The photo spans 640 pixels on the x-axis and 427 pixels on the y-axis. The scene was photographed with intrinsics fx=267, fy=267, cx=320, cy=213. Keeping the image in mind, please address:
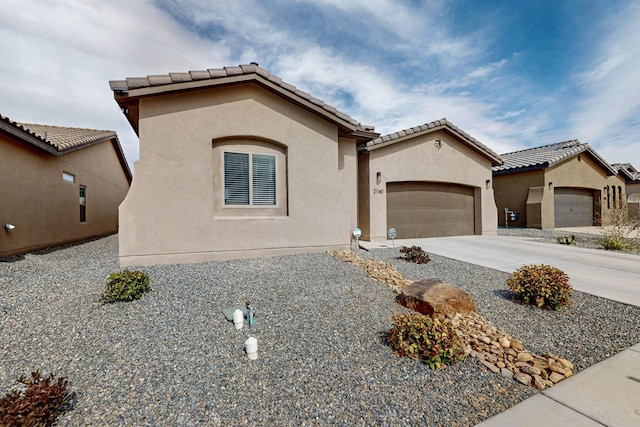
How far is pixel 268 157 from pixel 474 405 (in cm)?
698

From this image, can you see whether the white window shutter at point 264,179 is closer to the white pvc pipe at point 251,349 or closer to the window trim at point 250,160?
the window trim at point 250,160

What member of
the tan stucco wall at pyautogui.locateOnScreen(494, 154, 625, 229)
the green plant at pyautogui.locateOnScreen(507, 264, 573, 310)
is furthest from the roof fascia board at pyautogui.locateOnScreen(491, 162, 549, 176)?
the green plant at pyautogui.locateOnScreen(507, 264, 573, 310)

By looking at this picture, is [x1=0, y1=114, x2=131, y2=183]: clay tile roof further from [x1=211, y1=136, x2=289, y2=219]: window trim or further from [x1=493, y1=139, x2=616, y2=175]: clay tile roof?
[x1=493, y1=139, x2=616, y2=175]: clay tile roof

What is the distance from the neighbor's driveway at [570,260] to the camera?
5.50m

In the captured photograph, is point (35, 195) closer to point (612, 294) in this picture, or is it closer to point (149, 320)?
point (149, 320)

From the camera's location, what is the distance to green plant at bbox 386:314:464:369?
3191 mm

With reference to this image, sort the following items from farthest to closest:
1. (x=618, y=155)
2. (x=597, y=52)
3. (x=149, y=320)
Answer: (x=618, y=155) → (x=597, y=52) → (x=149, y=320)

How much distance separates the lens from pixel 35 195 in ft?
29.1

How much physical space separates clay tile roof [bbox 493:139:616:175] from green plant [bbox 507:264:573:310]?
1396 centimetres

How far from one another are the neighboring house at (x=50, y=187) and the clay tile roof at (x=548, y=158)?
22515mm

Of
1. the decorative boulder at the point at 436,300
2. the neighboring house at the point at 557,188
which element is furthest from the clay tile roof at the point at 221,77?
the neighboring house at the point at 557,188

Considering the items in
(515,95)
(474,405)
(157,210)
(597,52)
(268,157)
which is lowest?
(474,405)

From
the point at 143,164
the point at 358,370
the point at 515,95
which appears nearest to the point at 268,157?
the point at 143,164

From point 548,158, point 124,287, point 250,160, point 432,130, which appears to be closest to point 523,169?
point 548,158
